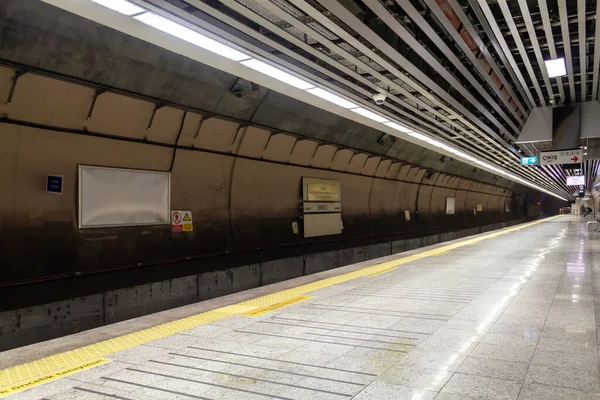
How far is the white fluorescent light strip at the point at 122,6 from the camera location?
395 centimetres

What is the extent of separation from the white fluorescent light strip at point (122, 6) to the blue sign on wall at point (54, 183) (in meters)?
2.64

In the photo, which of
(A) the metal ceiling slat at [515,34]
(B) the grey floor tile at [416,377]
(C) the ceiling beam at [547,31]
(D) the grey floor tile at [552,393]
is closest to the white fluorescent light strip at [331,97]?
(A) the metal ceiling slat at [515,34]

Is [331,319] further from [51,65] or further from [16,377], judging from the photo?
[51,65]

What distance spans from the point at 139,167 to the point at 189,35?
9.21ft

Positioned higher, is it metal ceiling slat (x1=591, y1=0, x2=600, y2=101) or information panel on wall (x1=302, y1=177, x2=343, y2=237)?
metal ceiling slat (x1=591, y1=0, x2=600, y2=101)

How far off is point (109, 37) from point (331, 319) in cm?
438

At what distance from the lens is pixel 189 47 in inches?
200

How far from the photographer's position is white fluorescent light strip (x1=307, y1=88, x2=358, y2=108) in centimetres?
711

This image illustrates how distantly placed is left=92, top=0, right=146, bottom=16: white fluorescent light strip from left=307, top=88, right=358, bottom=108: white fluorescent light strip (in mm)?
3314

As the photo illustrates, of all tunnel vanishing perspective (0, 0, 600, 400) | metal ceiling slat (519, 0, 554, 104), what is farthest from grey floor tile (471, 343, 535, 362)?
metal ceiling slat (519, 0, 554, 104)

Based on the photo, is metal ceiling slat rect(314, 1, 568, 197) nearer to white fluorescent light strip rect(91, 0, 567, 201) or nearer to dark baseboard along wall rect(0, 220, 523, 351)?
white fluorescent light strip rect(91, 0, 567, 201)

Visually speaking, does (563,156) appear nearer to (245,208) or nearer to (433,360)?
(245,208)

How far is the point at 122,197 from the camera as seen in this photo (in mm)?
6633

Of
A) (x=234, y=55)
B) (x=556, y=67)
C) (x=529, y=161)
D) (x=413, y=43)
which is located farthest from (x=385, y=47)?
(x=529, y=161)
